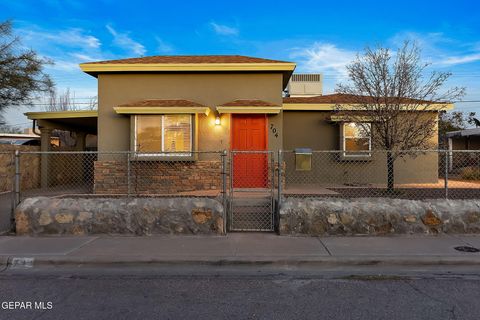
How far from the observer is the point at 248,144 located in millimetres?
13172

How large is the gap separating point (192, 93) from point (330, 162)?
571cm

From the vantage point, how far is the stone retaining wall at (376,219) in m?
7.31

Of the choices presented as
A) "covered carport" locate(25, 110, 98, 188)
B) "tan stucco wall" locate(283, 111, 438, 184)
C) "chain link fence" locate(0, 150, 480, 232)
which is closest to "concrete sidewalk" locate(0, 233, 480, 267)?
"chain link fence" locate(0, 150, 480, 232)

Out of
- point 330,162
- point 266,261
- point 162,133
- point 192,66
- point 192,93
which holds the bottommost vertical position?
point 266,261

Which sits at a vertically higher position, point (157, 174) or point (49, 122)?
point (49, 122)

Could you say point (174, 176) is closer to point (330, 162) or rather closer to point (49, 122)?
point (330, 162)

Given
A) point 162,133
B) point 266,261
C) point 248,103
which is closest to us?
point 266,261

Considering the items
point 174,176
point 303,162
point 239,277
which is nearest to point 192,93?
point 174,176

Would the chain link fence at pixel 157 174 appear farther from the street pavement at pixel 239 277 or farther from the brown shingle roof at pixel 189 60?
the street pavement at pixel 239 277

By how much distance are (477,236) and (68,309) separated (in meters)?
6.83

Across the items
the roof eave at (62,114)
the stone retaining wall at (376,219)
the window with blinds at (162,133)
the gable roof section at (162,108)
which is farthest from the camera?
the roof eave at (62,114)

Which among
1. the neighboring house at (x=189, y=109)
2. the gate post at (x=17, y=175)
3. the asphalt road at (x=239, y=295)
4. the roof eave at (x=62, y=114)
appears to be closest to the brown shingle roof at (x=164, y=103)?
the neighboring house at (x=189, y=109)

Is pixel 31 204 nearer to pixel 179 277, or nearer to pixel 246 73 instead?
pixel 179 277

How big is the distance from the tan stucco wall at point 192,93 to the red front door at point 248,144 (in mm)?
264
